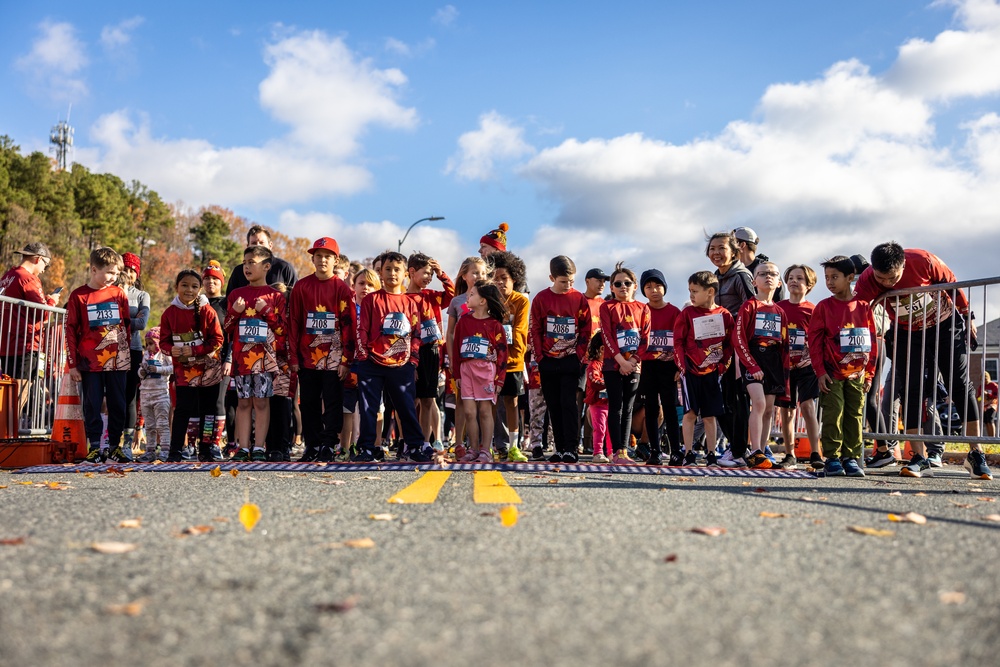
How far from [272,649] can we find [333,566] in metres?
0.87

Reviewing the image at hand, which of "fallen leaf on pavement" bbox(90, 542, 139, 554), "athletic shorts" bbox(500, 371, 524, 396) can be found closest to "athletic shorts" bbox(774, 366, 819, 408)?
"athletic shorts" bbox(500, 371, 524, 396)

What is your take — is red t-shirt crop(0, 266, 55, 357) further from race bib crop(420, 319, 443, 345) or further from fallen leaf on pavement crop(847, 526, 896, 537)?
fallen leaf on pavement crop(847, 526, 896, 537)

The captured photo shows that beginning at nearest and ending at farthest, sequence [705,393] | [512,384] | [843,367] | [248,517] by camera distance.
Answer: [248,517] < [843,367] < [705,393] < [512,384]

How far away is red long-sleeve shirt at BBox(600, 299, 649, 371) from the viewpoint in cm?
907

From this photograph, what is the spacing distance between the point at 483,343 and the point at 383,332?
0.99 meters

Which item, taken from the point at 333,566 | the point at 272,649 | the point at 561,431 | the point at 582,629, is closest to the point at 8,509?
the point at 333,566

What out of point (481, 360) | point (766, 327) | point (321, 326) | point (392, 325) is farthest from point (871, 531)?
point (321, 326)

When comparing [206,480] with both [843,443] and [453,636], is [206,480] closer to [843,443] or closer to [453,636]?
[453,636]

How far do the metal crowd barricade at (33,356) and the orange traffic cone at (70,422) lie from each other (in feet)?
0.56

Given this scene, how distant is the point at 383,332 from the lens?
8.47 metres

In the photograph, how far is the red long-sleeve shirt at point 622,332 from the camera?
9.07m

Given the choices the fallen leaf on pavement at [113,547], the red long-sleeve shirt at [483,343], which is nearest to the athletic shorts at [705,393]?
the red long-sleeve shirt at [483,343]

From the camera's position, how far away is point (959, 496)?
18.9 feet

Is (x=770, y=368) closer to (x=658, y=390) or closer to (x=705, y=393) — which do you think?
(x=705, y=393)
